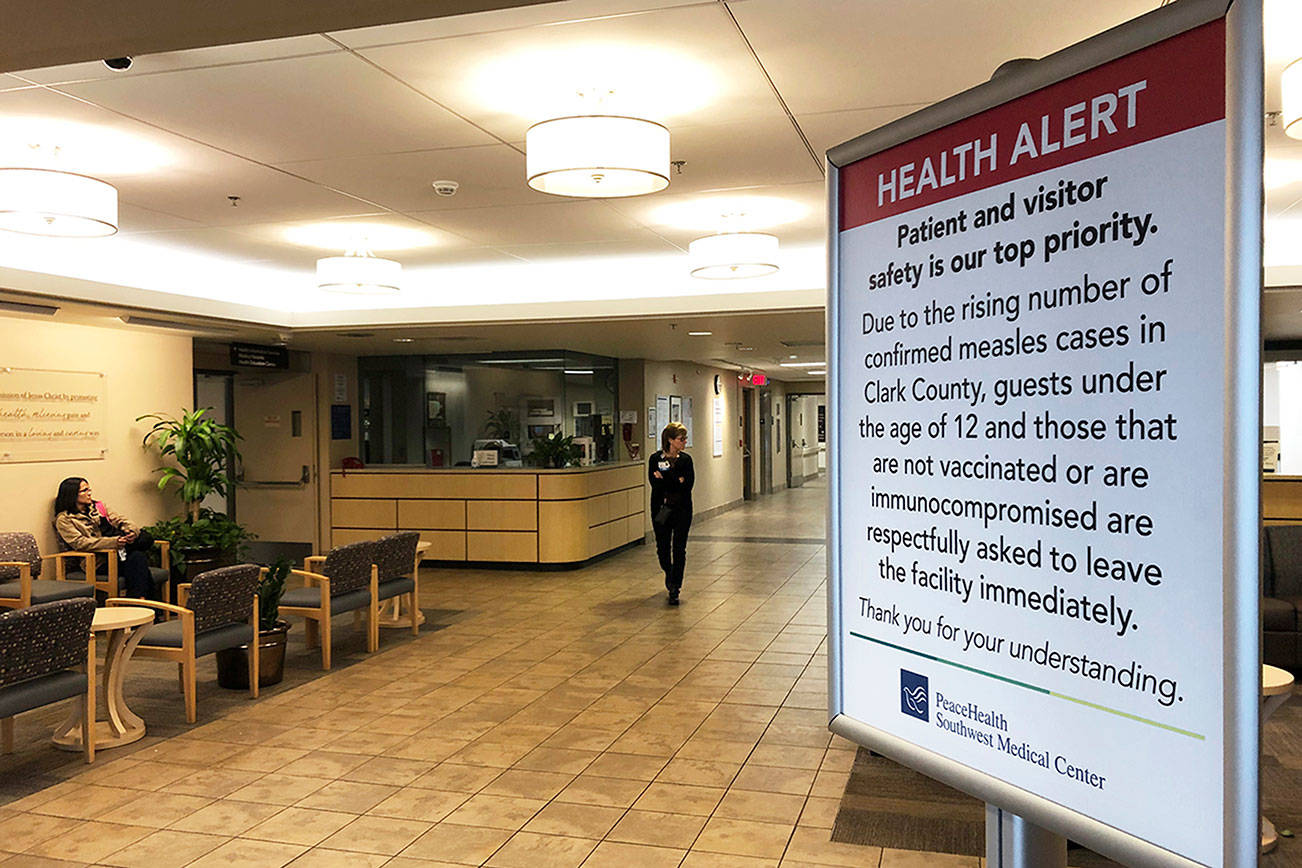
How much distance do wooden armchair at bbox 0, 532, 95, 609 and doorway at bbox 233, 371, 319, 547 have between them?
15.2ft

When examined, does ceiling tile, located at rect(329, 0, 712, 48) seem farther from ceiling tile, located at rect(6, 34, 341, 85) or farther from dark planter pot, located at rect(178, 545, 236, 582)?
dark planter pot, located at rect(178, 545, 236, 582)

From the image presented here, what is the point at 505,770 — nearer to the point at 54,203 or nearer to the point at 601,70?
the point at 601,70

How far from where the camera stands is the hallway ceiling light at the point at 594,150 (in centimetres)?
447

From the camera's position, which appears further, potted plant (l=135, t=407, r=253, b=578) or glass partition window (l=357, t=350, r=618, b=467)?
glass partition window (l=357, t=350, r=618, b=467)

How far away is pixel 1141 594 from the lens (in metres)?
1.06

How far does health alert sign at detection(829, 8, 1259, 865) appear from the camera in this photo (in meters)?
1.01

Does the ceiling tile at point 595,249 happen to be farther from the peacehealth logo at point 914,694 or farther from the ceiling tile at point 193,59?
the peacehealth logo at point 914,694

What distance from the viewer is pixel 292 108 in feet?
15.3

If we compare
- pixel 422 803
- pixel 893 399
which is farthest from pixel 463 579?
pixel 893 399

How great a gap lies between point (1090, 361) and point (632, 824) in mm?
3744

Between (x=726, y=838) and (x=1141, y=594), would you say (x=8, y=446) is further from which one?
(x=1141, y=594)

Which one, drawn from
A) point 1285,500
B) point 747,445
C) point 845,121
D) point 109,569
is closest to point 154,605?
point 109,569

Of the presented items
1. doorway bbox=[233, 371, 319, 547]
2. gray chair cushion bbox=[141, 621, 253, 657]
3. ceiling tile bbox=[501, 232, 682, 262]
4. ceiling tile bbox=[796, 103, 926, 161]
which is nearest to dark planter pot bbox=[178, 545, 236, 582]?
doorway bbox=[233, 371, 319, 547]

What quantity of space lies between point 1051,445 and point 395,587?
7.45m
